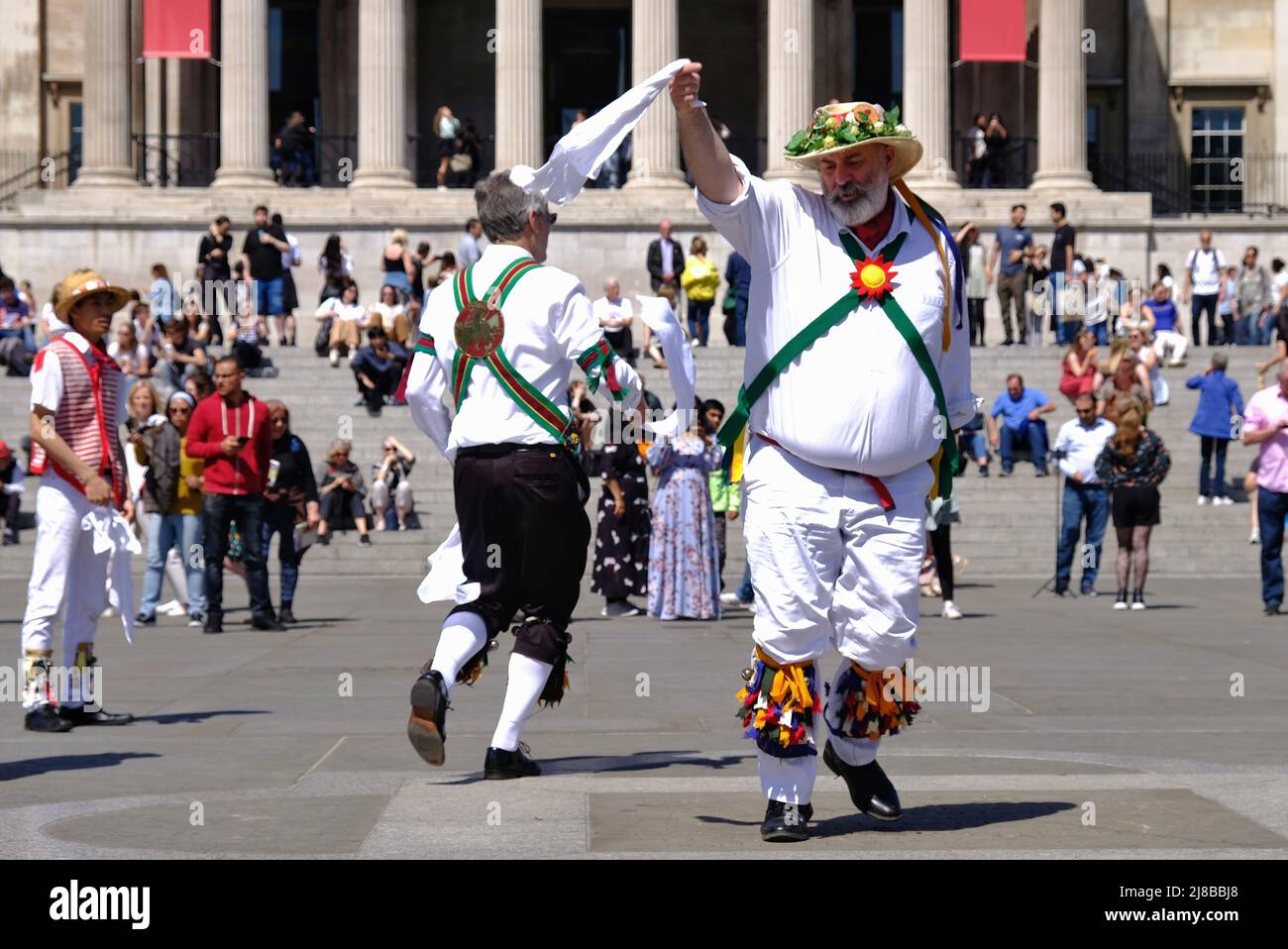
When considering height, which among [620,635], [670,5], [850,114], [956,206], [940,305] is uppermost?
[670,5]

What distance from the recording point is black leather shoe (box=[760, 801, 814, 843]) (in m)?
7.10

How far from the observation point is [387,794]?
808cm

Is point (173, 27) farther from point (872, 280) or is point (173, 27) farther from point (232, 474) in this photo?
point (872, 280)

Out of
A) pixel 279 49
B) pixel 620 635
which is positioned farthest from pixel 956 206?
pixel 620 635

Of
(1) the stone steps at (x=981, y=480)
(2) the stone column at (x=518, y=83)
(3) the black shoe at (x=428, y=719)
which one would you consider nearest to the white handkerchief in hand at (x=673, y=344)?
(3) the black shoe at (x=428, y=719)

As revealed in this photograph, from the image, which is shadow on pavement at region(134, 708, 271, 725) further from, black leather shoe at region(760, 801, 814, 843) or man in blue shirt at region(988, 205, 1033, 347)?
man in blue shirt at region(988, 205, 1033, 347)

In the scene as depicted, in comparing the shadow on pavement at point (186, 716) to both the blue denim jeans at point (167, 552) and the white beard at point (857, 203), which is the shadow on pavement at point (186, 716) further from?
the blue denim jeans at point (167, 552)

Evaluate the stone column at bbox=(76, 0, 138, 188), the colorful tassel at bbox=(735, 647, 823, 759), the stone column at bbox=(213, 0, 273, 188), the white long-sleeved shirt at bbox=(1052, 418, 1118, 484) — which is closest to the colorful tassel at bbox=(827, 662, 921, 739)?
the colorful tassel at bbox=(735, 647, 823, 759)

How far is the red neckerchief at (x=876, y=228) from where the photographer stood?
295 inches

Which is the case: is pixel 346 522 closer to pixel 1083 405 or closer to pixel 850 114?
pixel 1083 405

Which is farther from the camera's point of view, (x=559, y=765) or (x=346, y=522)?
(x=346, y=522)

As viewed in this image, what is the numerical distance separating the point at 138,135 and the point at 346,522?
22.2 meters

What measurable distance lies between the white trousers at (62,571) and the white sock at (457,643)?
106 inches

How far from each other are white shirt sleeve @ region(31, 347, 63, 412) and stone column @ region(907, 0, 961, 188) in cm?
3150
